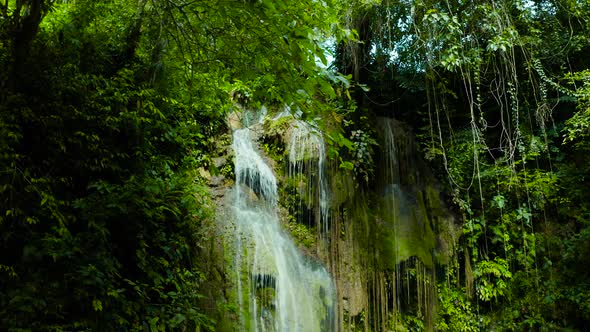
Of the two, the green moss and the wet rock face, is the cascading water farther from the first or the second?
the green moss

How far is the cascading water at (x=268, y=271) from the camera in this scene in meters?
5.17

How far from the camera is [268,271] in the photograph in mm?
5387

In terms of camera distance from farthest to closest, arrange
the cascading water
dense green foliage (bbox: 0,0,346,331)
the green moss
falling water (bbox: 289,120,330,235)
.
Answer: falling water (bbox: 289,120,330,235) → the green moss → the cascading water → dense green foliage (bbox: 0,0,346,331)

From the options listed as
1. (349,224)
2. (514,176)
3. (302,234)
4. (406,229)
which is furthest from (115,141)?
(514,176)

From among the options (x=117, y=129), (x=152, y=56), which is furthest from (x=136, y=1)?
(x=117, y=129)

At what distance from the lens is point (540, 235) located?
24.7 feet

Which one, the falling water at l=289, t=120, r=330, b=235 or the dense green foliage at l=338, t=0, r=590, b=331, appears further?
the dense green foliage at l=338, t=0, r=590, b=331

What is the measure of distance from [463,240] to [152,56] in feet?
19.1

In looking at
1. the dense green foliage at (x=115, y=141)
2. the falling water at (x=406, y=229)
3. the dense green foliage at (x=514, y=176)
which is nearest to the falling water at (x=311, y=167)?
the falling water at (x=406, y=229)

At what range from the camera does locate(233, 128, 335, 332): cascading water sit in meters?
5.17

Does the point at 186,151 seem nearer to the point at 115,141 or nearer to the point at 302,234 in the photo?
the point at 115,141

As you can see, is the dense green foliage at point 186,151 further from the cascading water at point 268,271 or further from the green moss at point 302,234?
the cascading water at point 268,271

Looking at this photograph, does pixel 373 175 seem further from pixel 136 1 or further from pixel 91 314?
pixel 91 314

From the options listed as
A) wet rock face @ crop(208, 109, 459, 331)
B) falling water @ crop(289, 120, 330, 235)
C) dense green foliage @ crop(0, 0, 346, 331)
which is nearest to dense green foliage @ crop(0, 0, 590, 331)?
dense green foliage @ crop(0, 0, 346, 331)
